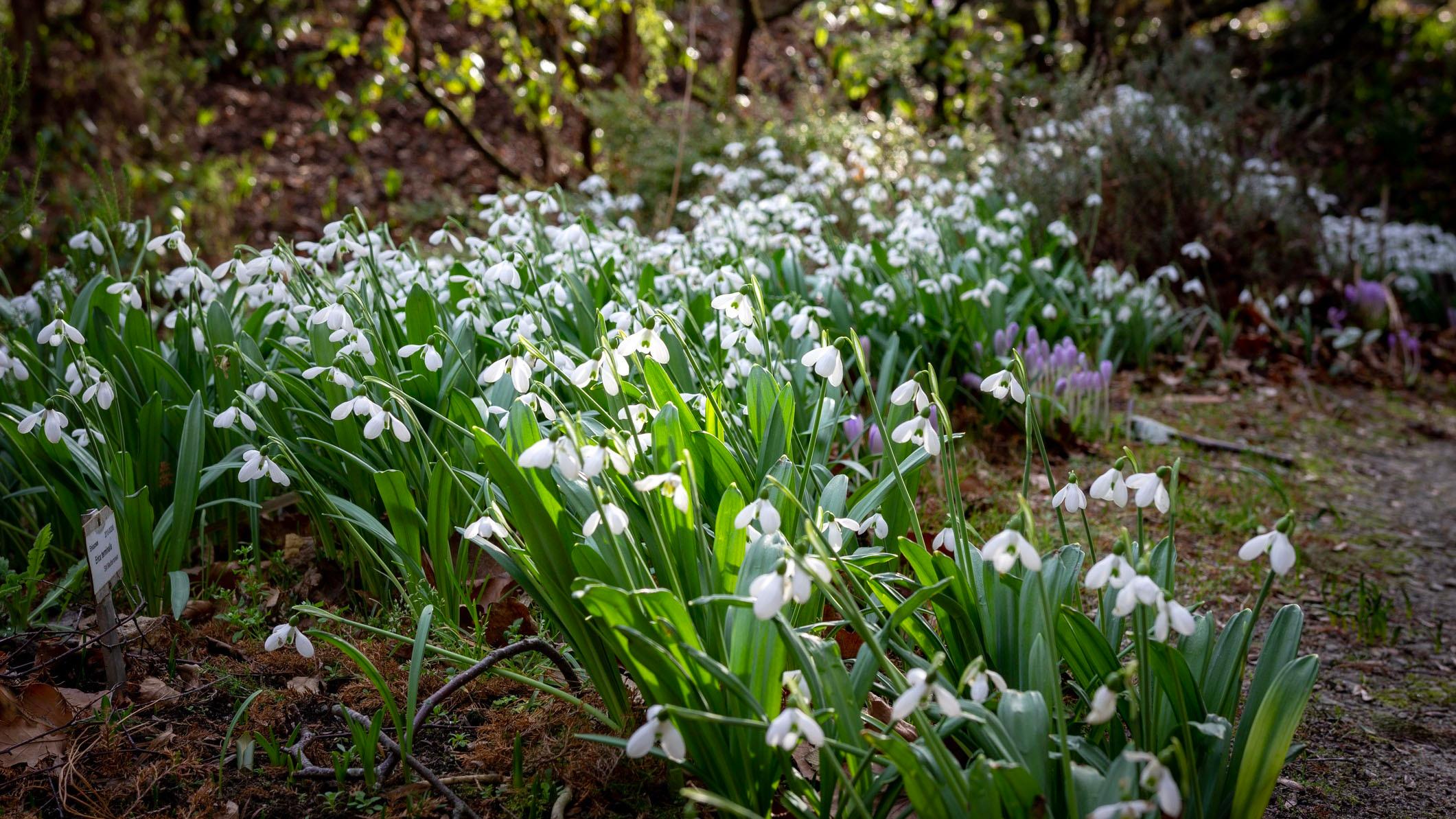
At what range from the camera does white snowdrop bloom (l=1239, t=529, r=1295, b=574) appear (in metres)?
1.12

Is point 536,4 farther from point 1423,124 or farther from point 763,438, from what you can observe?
point 1423,124

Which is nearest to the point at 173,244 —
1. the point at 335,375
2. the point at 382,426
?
the point at 335,375

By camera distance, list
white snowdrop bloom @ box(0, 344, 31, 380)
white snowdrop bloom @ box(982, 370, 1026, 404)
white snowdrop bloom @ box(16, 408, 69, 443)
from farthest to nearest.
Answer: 1. white snowdrop bloom @ box(0, 344, 31, 380)
2. white snowdrop bloom @ box(16, 408, 69, 443)
3. white snowdrop bloom @ box(982, 370, 1026, 404)

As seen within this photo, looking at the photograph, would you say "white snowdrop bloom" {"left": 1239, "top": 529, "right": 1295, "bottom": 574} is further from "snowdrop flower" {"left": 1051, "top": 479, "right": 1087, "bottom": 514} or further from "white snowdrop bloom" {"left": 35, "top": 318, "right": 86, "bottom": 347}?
"white snowdrop bloom" {"left": 35, "top": 318, "right": 86, "bottom": 347}

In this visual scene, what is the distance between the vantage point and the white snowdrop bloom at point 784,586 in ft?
3.55

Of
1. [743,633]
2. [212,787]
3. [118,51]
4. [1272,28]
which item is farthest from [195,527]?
[1272,28]

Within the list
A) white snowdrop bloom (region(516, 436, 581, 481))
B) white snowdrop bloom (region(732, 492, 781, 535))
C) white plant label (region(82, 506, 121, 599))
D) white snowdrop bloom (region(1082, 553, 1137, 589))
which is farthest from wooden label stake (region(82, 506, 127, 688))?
white snowdrop bloom (region(1082, 553, 1137, 589))

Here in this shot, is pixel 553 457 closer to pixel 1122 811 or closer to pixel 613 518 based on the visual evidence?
pixel 613 518

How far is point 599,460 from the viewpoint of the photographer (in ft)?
4.14

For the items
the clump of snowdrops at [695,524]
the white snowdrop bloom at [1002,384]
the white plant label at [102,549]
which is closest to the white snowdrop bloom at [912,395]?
the clump of snowdrops at [695,524]

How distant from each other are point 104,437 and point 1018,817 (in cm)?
181

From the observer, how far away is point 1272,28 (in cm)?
982

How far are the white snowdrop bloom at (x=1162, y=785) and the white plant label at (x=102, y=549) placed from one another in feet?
5.17

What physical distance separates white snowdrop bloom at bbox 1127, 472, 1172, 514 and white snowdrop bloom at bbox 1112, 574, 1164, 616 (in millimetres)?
130
